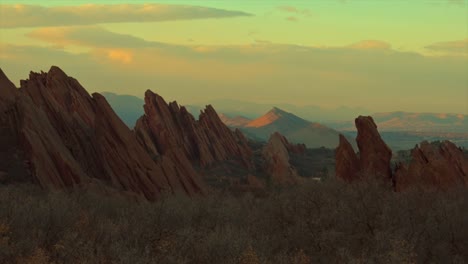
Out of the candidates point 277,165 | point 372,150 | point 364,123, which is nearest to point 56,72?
point 277,165

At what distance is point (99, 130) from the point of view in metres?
75.8

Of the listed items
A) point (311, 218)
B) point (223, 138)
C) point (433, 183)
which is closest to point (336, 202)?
point (311, 218)

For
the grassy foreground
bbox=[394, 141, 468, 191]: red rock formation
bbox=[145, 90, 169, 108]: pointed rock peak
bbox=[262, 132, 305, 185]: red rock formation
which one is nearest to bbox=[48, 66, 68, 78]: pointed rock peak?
bbox=[145, 90, 169, 108]: pointed rock peak

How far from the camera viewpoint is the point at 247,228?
49.2m

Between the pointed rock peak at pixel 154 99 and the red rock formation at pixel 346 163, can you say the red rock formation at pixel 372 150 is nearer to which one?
the red rock formation at pixel 346 163

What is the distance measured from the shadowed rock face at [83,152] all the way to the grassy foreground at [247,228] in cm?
535

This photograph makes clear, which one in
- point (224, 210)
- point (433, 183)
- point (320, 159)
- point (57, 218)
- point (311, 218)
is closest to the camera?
point (57, 218)

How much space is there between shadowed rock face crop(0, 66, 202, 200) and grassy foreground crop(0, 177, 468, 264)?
535 centimetres

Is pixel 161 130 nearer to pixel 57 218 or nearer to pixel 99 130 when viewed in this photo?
pixel 99 130

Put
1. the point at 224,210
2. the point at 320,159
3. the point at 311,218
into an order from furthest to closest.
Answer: the point at 320,159 → the point at 224,210 → the point at 311,218

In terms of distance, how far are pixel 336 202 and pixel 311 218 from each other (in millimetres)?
3768

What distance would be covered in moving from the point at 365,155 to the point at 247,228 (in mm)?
33292

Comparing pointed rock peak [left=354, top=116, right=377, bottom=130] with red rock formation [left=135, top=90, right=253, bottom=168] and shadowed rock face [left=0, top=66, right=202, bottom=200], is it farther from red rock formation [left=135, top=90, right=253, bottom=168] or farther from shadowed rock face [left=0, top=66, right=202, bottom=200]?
red rock formation [left=135, top=90, right=253, bottom=168]

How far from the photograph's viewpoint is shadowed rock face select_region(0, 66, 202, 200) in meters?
63.5
